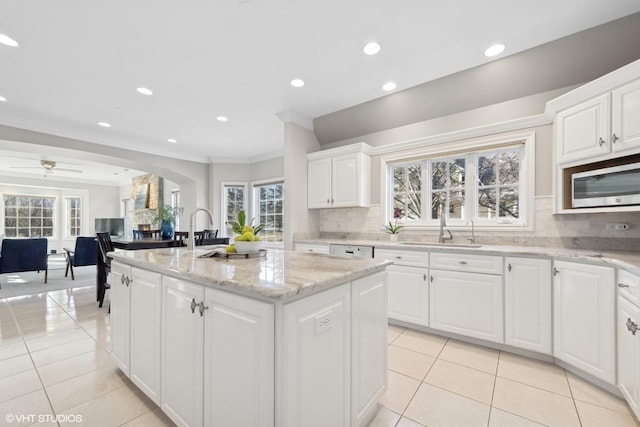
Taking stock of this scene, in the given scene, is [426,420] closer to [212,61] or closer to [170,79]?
[212,61]

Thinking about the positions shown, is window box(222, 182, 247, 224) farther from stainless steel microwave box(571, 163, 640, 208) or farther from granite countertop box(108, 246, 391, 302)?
stainless steel microwave box(571, 163, 640, 208)

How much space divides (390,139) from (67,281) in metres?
6.36

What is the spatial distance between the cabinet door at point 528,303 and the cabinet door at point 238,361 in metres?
2.24

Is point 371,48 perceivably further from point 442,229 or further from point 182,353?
point 182,353

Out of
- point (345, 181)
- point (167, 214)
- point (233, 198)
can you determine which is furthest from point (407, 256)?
point (167, 214)

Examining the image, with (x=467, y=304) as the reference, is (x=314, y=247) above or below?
above

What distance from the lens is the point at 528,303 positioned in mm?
2232

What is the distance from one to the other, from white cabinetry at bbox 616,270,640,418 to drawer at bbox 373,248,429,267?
51.8 inches

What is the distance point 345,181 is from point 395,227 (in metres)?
0.93

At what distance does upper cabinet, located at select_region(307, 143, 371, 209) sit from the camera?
3.67 m

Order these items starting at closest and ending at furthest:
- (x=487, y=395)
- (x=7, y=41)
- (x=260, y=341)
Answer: (x=260, y=341), (x=487, y=395), (x=7, y=41)

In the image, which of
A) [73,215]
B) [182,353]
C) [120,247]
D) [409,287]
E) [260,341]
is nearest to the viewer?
[260,341]

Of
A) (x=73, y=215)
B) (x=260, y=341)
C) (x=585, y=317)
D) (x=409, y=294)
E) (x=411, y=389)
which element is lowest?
(x=411, y=389)

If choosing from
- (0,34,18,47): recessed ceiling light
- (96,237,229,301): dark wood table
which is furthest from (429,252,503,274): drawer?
(0,34,18,47): recessed ceiling light
